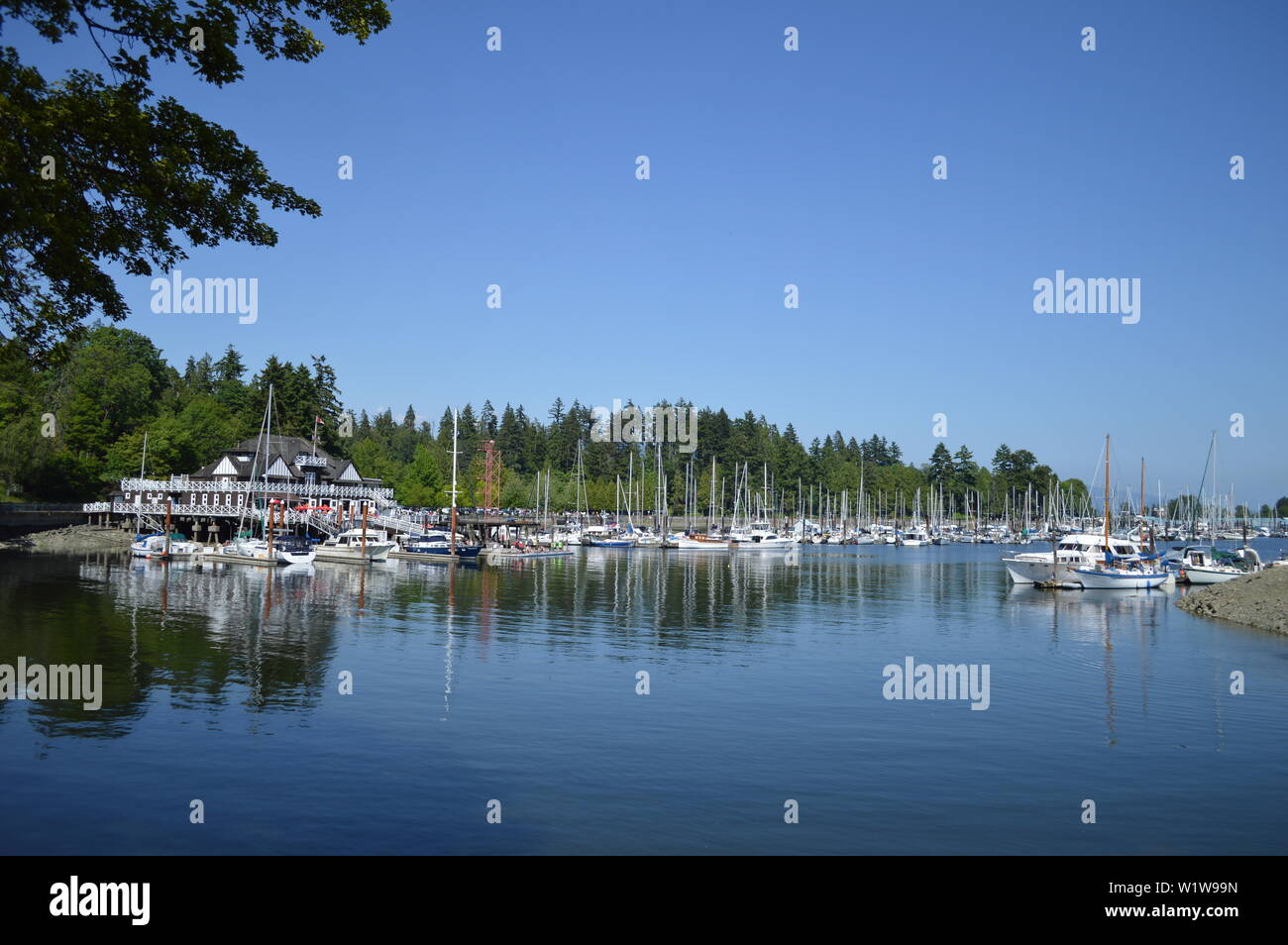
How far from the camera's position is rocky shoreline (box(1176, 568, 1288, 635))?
4828cm

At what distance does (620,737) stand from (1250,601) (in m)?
46.1

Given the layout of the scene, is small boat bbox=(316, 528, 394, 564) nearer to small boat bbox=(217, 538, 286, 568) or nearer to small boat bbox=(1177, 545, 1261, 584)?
small boat bbox=(217, 538, 286, 568)

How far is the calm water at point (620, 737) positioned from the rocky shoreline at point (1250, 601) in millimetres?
2435

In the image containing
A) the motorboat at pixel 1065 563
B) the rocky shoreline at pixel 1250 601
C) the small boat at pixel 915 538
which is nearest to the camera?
the rocky shoreline at pixel 1250 601

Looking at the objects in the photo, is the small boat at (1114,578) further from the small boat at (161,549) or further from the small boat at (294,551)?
the small boat at (161,549)

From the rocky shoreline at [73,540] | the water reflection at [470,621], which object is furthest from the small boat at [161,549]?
the rocky shoreline at [73,540]

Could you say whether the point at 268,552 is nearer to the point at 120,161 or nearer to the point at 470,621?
the point at 470,621

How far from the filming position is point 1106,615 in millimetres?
52969

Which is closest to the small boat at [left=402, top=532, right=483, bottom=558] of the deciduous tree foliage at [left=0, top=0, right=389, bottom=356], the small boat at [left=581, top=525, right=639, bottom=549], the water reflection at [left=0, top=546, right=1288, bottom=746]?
the water reflection at [left=0, top=546, right=1288, bottom=746]

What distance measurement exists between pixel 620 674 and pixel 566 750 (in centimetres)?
1031

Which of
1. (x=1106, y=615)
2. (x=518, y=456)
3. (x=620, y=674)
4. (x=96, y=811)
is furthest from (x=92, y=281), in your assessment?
(x=518, y=456)

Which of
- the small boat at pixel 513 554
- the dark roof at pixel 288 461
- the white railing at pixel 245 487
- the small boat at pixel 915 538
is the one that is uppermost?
the dark roof at pixel 288 461

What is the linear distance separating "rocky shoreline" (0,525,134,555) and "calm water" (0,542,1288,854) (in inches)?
2011

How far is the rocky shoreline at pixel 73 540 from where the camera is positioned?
91.6m
